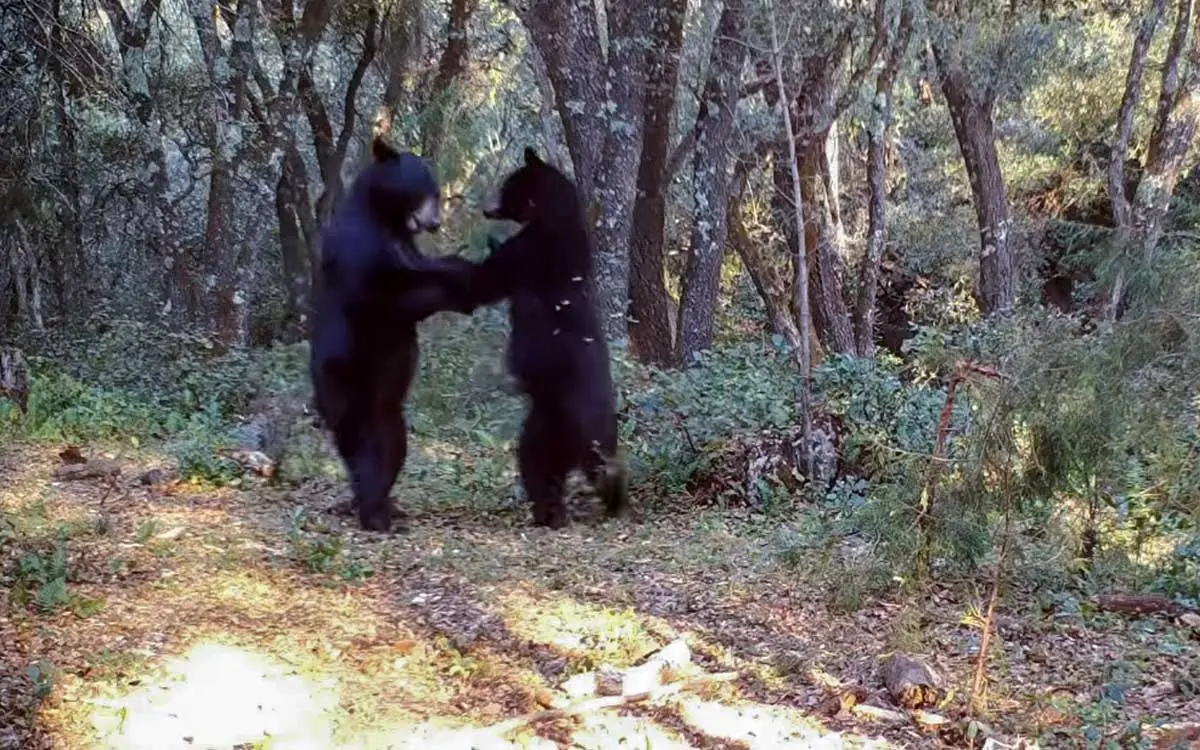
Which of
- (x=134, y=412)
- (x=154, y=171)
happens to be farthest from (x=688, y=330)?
(x=154, y=171)

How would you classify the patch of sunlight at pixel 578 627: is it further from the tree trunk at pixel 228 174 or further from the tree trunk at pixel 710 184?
the tree trunk at pixel 710 184

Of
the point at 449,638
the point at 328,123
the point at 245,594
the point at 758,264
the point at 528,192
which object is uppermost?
the point at 328,123

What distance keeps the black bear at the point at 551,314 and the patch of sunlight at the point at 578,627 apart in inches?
47.0

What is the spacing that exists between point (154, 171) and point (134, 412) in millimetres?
4890

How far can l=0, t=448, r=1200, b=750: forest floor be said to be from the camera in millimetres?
4277

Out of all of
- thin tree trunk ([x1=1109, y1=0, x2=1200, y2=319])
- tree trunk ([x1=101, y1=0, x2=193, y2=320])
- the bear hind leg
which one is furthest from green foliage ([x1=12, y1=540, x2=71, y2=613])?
thin tree trunk ([x1=1109, y1=0, x2=1200, y2=319])

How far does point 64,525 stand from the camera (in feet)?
19.0

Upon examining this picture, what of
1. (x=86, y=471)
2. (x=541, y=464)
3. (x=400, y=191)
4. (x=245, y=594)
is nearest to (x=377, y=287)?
(x=400, y=191)

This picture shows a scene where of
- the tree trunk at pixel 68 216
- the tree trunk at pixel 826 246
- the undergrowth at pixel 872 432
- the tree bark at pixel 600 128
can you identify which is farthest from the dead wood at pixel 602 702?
the tree trunk at pixel 826 246

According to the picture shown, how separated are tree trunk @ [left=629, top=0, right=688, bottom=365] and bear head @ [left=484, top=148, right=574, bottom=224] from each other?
568 centimetres

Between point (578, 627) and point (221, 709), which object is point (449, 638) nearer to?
point (578, 627)

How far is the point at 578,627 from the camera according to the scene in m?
5.18

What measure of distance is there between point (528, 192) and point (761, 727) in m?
2.29

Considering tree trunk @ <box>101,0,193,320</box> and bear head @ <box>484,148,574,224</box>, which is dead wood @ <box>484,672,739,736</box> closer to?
bear head @ <box>484,148,574,224</box>
